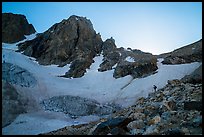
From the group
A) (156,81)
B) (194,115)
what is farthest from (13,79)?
(194,115)

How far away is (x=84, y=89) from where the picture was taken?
131 ft

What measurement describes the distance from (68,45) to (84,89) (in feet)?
77.7

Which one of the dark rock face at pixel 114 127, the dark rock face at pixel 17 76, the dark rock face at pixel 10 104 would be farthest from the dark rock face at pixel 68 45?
the dark rock face at pixel 114 127

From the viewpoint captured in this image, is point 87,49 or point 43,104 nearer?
point 43,104

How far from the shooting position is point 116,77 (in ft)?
145

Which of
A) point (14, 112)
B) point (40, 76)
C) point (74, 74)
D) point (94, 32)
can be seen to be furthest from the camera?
point (94, 32)

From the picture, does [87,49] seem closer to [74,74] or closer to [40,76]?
[74,74]

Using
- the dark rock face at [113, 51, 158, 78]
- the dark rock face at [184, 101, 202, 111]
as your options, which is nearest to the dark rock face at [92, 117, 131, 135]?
the dark rock face at [184, 101, 202, 111]

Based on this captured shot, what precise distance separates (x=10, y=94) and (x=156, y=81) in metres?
20.4

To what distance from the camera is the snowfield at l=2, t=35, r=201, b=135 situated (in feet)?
87.4

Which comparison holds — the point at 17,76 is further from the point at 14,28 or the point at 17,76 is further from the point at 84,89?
A: the point at 14,28

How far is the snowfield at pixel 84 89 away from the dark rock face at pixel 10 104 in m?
0.79

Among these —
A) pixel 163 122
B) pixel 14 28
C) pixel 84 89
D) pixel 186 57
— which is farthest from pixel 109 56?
pixel 163 122

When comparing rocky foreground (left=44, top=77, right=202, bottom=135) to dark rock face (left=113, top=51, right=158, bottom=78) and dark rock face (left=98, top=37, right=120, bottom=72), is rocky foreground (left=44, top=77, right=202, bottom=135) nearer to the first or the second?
dark rock face (left=113, top=51, right=158, bottom=78)
